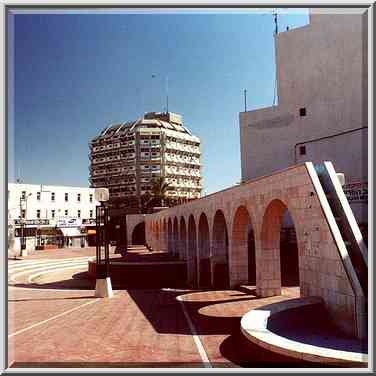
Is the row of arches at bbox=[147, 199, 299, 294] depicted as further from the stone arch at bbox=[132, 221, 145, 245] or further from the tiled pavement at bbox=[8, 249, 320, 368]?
the stone arch at bbox=[132, 221, 145, 245]

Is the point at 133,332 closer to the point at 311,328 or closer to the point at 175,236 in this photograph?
the point at 311,328

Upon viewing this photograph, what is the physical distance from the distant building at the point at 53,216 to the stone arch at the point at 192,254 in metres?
28.1

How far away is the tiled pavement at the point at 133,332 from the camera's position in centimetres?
838

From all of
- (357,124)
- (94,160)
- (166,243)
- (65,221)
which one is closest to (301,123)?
(357,124)

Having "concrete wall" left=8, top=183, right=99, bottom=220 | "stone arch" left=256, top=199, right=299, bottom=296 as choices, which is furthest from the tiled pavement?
"concrete wall" left=8, top=183, right=99, bottom=220

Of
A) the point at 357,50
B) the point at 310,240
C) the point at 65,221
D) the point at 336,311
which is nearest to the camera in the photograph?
the point at 336,311

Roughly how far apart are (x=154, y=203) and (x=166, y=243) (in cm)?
2823

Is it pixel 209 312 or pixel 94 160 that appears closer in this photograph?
pixel 209 312

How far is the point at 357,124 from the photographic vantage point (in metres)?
Answer: 27.6

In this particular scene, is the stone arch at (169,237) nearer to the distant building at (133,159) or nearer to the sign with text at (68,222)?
the sign with text at (68,222)

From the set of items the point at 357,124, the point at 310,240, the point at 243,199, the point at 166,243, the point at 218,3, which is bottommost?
the point at 166,243

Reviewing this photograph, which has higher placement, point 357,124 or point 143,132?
point 143,132

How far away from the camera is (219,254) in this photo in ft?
84.7

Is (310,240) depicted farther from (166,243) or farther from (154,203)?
(154,203)
